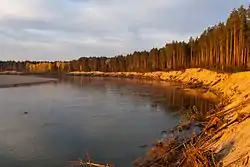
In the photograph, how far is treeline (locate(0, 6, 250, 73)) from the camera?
63000 mm

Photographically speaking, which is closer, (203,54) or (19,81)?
(203,54)

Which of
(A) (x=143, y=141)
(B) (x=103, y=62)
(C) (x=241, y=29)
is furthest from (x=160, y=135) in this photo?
(B) (x=103, y=62)

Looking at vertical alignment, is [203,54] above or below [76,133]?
above

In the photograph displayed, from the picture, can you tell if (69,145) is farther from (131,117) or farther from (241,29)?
(241,29)

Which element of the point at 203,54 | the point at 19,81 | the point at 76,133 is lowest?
the point at 76,133

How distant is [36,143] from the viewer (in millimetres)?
20953

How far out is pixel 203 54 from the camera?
327 feet

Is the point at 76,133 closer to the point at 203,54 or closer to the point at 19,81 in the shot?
the point at 203,54

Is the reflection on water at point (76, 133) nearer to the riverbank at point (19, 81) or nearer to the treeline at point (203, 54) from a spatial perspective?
the treeline at point (203, 54)

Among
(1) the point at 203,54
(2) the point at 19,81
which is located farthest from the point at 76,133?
(2) the point at 19,81

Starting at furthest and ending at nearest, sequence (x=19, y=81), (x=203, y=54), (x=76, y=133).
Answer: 1. (x=19, y=81)
2. (x=203, y=54)
3. (x=76, y=133)

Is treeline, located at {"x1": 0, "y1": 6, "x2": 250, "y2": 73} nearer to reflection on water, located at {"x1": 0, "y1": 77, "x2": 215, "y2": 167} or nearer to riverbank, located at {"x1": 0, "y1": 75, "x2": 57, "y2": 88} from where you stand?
reflection on water, located at {"x1": 0, "y1": 77, "x2": 215, "y2": 167}

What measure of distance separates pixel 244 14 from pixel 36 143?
5323 centimetres

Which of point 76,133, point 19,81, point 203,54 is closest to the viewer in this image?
point 76,133
